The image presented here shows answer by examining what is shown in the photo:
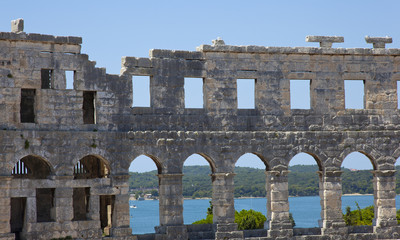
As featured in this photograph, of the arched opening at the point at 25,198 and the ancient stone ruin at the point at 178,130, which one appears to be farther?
the arched opening at the point at 25,198

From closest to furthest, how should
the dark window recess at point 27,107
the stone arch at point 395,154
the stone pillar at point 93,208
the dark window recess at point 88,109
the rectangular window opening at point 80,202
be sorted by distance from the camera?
the stone pillar at point 93,208, the dark window recess at point 27,107, the stone arch at point 395,154, the rectangular window opening at point 80,202, the dark window recess at point 88,109

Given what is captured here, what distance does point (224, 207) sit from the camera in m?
29.0

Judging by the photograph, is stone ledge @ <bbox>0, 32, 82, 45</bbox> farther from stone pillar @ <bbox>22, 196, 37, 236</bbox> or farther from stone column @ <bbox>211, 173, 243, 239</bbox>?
stone column @ <bbox>211, 173, 243, 239</bbox>

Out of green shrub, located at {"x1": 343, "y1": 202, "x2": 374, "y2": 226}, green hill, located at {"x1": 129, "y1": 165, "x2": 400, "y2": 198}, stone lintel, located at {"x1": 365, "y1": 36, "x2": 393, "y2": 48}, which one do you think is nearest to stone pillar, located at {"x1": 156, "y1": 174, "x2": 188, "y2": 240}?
stone lintel, located at {"x1": 365, "y1": 36, "x2": 393, "y2": 48}

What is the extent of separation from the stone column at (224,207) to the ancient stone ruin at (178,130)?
4 cm

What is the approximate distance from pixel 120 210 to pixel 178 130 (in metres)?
3.60

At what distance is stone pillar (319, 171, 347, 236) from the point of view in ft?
98.4

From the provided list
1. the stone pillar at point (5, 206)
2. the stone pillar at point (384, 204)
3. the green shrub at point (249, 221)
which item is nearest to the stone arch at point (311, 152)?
the stone pillar at point (384, 204)

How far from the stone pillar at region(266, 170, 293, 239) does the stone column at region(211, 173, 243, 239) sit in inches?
58.4

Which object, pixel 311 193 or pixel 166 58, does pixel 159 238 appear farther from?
pixel 311 193

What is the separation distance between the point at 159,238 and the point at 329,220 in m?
6.70

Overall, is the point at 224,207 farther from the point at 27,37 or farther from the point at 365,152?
the point at 27,37

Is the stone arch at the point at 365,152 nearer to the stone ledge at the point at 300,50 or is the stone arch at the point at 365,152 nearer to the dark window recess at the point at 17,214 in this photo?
the stone ledge at the point at 300,50

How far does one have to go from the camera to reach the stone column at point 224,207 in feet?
94.5
